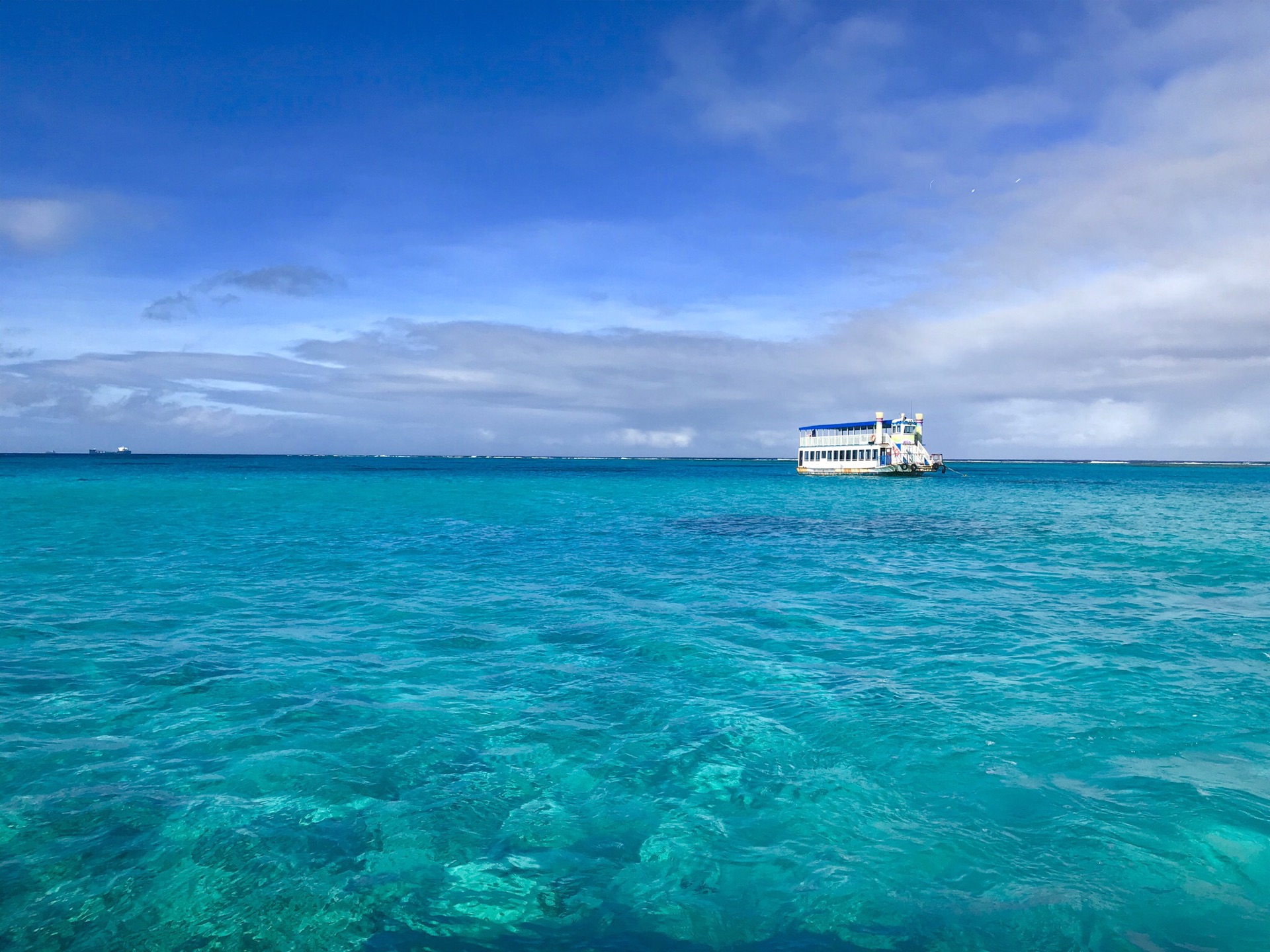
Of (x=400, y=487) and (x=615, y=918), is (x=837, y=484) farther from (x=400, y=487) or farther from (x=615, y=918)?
(x=615, y=918)

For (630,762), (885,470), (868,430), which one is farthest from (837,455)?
(630,762)

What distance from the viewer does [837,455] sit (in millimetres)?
105125

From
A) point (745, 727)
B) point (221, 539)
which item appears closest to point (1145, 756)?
point (745, 727)

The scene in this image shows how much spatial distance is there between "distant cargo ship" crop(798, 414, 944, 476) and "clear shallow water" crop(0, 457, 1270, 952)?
77.6 meters

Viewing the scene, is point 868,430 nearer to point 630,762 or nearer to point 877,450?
point 877,450

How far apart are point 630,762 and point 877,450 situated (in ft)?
313

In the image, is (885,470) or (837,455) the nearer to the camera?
(885,470)

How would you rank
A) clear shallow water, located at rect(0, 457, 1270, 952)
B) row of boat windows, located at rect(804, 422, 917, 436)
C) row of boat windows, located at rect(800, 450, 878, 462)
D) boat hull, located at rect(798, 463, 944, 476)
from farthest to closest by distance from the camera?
row of boat windows, located at rect(800, 450, 878, 462)
row of boat windows, located at rect(804, 422, 917, 436)
boat hull, located at rect(798, 463, 944, 476)
clear shallow water, located at rect(0, 457, 1270, 952)

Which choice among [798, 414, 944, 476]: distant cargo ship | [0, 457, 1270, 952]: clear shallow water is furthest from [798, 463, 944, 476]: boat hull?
[0, 457, 1270, 952]: clear shallow water

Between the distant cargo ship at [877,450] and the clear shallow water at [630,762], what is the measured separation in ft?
254

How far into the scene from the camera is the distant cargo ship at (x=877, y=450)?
95062 mm

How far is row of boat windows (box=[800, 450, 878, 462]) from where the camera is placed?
3873 inches

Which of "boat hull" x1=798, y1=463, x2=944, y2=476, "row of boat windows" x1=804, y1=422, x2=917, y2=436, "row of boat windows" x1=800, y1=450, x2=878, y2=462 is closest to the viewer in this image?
"boat hull" x1=798, y1=463, x2=944, y2=476

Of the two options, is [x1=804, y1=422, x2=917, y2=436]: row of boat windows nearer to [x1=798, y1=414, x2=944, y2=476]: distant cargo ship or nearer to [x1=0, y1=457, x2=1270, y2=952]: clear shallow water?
[x1=798, y1=414, x2=944, y2=476]: distant cargo ship
